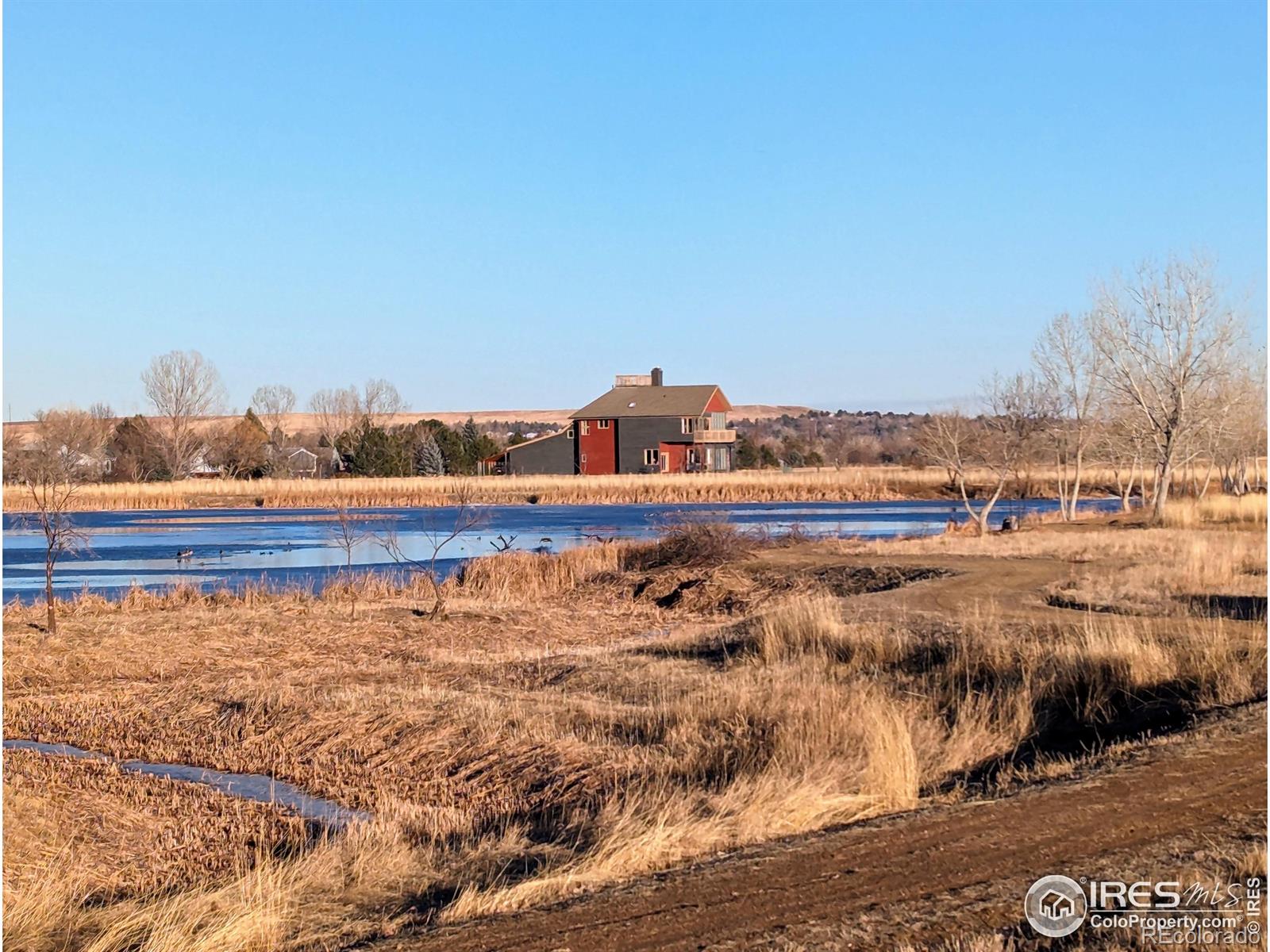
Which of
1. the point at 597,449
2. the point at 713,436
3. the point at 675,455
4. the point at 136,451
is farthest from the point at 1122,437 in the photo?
the point at 136,451

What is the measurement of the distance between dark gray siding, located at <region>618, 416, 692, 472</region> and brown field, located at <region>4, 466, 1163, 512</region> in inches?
341

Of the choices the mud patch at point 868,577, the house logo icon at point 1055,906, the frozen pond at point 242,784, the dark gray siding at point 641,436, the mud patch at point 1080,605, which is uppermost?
the dark gray siding at point 641,436

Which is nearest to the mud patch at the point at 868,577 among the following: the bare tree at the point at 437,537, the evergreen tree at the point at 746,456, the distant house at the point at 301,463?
the bare tree at the point at 437,537

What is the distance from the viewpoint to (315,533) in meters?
50.4

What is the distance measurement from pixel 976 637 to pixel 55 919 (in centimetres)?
1143

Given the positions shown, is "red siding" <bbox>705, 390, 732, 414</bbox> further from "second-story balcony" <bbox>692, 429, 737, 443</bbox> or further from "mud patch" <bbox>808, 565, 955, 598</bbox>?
"mud patch" <bbox>808, 565, 955, 598</bbox>

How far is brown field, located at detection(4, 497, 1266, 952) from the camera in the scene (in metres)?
8.76

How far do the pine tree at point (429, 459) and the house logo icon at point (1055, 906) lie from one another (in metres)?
79.2

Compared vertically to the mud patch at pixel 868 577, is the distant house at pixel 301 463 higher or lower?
higher

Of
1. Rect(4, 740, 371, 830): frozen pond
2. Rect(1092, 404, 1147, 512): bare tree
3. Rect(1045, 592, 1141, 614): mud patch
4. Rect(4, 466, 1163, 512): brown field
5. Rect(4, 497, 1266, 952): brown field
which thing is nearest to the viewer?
Rect(4, 497, 1266, 952): brown field

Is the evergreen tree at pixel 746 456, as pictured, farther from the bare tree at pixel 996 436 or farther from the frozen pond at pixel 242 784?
the frozen pond at pixel 242 784

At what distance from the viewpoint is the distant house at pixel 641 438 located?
277 feet

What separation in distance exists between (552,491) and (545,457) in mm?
16911

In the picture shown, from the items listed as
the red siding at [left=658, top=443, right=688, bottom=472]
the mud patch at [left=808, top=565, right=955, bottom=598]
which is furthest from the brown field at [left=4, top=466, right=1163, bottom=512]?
the mud patch at [left=808, top=565, right=955, bottom=598]
